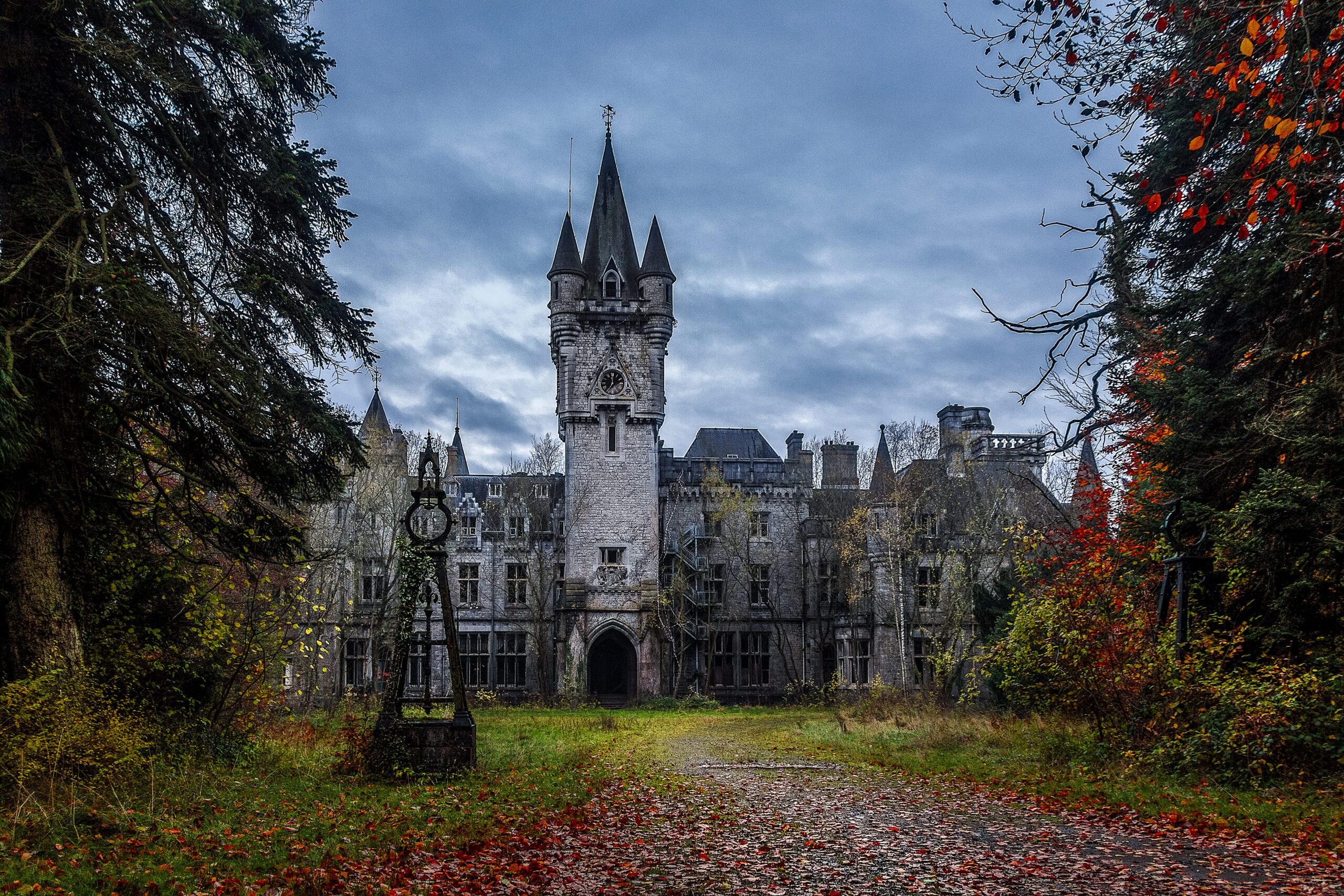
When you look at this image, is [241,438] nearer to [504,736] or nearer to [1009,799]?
[1009,799]

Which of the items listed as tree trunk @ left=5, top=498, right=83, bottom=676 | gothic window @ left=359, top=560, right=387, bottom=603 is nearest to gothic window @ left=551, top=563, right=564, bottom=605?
gothic window @ left=359, top=560, right=387, bottom=603

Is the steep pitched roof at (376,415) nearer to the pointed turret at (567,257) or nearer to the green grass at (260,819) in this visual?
the pointed turret at (567,257)

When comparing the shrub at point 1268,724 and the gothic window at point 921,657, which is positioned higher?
the shrub at point 1268,724

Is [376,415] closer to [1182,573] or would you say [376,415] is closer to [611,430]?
[611,430]

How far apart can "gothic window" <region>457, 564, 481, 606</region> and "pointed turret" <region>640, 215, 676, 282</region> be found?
1446 cm

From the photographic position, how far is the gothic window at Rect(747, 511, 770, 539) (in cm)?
4253

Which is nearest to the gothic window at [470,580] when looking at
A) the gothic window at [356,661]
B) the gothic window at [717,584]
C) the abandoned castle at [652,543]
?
the abandoned castle at [652,543]

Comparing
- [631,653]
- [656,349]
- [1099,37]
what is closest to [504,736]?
[1099,37]

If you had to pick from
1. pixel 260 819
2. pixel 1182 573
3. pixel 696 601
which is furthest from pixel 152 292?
pixel 696 601

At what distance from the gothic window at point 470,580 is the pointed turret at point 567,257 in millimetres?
12879

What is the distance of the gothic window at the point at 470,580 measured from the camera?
40.7 metres

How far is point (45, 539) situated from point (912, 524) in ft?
97.7

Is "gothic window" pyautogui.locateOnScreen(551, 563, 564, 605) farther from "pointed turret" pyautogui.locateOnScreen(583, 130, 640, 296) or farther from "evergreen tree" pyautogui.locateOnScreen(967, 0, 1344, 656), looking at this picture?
"evergreen tree" pyautogui.locateOnScreen(967, 0, 1344, 656)

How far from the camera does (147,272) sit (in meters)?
9.71
